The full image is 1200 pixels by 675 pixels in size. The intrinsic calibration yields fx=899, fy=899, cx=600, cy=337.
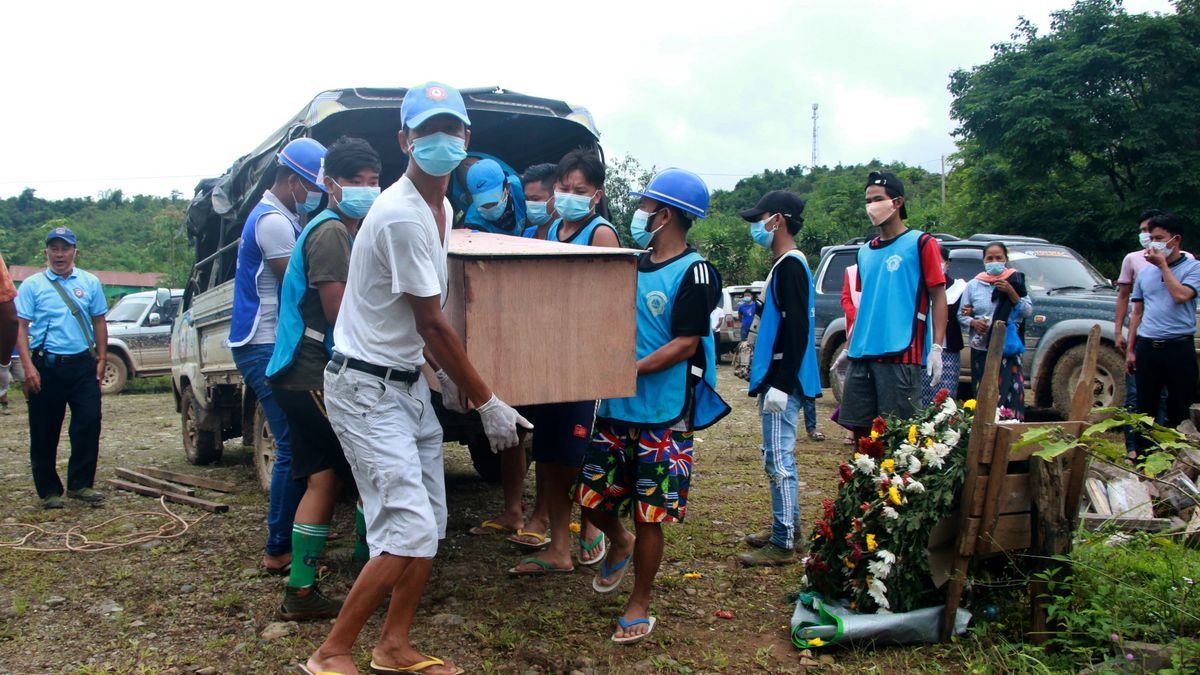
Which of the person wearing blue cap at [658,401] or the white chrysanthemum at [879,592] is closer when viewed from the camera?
the white chrysanthemum at [879,592]

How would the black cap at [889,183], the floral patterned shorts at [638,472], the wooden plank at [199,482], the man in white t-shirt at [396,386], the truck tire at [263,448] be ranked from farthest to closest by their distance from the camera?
the wooden plank at [199,482] < the truck tire at [263,448] < the black cap at [889,183] < the floral patterned shorts at [638,472] < the man in white t-shirt at [396,386]

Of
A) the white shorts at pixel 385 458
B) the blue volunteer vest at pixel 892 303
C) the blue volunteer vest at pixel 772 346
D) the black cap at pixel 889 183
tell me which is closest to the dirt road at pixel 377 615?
the white shorts at pixel 385 458

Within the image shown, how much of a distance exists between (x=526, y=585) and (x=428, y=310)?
191 cm

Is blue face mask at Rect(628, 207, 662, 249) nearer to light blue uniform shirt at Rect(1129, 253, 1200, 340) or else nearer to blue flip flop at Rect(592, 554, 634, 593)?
blue flip flop at Rect(592, 554, 634, 593)

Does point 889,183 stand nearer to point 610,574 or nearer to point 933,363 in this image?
point 933,363

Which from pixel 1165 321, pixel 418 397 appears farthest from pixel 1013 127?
pixel 418 397

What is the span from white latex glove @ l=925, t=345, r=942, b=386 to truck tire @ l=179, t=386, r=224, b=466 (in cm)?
586

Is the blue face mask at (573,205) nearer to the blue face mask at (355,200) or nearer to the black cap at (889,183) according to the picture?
the blue face mask at (355,200)

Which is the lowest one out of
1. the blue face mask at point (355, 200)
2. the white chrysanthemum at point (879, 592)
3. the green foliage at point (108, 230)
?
the white chrysanthemum at point (879, 592)

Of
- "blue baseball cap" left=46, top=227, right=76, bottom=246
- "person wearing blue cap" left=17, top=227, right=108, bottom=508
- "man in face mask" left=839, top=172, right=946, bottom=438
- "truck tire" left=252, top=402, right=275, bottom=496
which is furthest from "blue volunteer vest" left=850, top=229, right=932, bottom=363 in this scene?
"blue baseball cap" left=46, top=227, right=76, bottom=246

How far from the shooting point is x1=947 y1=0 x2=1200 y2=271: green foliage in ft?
70.0

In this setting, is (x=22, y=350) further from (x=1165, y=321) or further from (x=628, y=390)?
(x=1165, y=321)

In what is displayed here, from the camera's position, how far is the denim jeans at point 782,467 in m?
4.47

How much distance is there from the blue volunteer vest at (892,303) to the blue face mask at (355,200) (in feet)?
8.10
